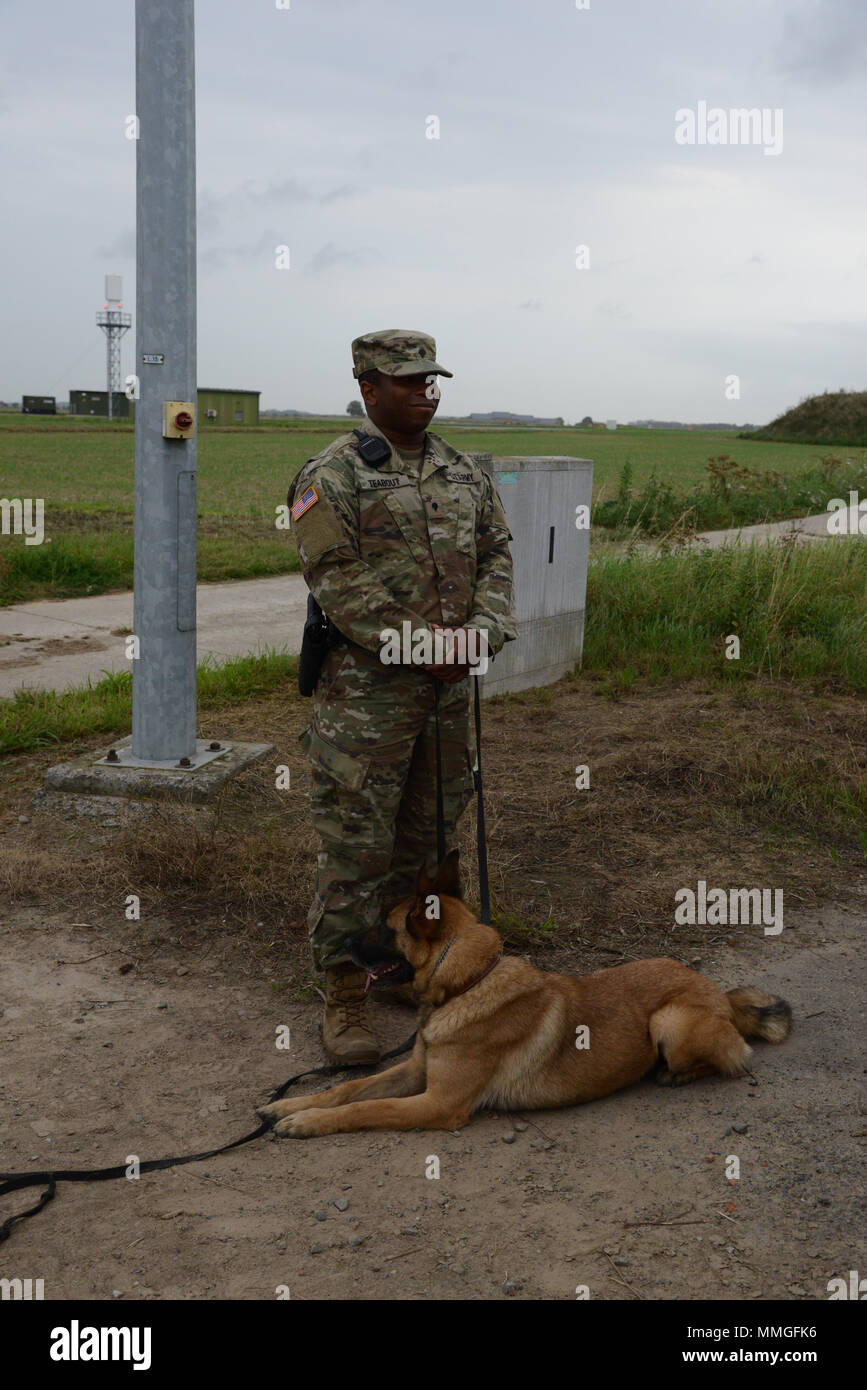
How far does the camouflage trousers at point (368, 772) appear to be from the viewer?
3455mm

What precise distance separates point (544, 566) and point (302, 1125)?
205 inches

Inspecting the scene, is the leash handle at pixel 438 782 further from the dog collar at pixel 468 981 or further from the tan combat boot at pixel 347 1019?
the tan combat boot at pixel 347 1019

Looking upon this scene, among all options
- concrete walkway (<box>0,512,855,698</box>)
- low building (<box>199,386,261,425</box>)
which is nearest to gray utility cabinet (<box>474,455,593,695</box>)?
concrete walkway (<box>0,512,855,698</box>)

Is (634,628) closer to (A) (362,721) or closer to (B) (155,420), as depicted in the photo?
(B) (155,420)

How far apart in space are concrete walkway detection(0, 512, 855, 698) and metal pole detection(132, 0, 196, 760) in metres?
1.97

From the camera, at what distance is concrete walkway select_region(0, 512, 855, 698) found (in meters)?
7.54

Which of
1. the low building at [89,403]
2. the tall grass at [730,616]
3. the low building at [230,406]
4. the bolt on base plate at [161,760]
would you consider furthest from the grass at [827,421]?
the bolt on base plate at [161,760]

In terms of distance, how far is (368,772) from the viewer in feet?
11.3

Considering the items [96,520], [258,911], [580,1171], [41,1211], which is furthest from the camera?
[96,520]

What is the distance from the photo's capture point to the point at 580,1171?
2865 mm

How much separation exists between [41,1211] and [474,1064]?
111cm

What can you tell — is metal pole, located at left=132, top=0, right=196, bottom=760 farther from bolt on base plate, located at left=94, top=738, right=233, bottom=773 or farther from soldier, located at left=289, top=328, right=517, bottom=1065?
soldier, located at left=289, top=328, right=517, bottom=1065

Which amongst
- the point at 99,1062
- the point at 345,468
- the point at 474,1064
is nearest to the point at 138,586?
the point at 345,468

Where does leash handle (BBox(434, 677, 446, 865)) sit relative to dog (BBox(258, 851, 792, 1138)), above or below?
above
